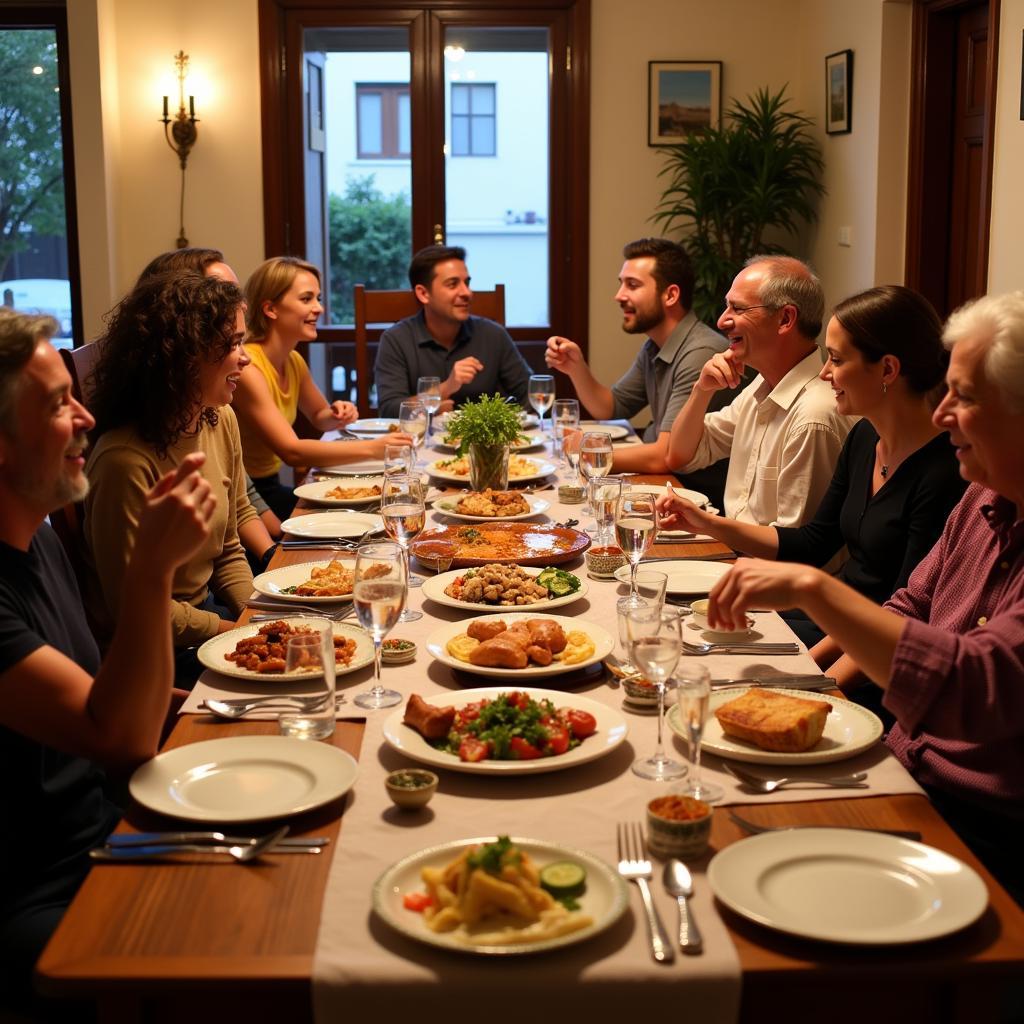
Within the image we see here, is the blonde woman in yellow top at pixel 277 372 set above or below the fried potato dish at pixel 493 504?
above

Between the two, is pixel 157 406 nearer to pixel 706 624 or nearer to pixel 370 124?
→ pixel 706 624

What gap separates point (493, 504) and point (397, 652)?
1.00 metres

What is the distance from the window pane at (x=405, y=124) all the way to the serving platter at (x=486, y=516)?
426 centimetres

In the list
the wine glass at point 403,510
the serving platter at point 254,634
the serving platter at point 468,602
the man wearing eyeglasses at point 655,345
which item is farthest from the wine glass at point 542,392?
the serving platter at point 254,634

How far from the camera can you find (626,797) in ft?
4.73

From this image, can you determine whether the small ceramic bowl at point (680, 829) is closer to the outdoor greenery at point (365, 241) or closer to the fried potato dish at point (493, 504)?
the fried potato dish at point (493, 504)

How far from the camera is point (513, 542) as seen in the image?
2.53 metres

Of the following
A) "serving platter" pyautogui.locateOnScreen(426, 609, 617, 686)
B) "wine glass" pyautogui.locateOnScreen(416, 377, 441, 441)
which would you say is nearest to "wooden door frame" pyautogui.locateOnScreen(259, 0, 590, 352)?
"wine glass" pyautogui.locateOnScreen(416, 377, 441, 441)

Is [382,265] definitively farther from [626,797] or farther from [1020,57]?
[626,797]

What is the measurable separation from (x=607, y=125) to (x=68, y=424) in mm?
5477

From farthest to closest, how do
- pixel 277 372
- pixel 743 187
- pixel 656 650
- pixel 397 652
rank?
1. pixel 743 187
2. pixel 277 372
3. pixel 397 652
4. pixel 656 650

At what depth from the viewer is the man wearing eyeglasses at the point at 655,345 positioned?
422cm

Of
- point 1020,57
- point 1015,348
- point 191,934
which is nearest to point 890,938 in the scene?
point 191,934

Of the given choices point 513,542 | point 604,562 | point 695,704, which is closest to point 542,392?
point 513,542
